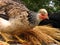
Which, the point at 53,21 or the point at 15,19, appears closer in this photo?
the point at 15,19

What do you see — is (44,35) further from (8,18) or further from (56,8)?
(56,8)

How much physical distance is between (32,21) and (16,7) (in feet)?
0.64

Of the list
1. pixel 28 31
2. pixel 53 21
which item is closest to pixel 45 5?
pixel 53 21

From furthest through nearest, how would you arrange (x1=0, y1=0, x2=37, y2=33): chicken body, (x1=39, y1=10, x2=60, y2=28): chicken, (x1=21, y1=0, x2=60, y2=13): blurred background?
(x1=21, y1=0, x2=60, y2=13): blurred background → (x1=39, y1=10, x2=60, y2=28): chicken → (x1=0, y1=0, x2=37, y2=33): chicken body

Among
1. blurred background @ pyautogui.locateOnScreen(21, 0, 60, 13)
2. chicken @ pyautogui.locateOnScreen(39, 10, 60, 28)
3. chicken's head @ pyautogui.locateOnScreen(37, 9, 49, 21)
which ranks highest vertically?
chicken's head @ pyautogui.locateOnScreen(37, 9, 49, 21)

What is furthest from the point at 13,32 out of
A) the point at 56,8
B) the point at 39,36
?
the point at 56,8

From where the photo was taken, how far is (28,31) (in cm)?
220

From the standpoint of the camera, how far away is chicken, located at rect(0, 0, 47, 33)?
2119 millimetres

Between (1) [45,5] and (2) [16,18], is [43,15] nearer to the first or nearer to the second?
(2) [16,18]

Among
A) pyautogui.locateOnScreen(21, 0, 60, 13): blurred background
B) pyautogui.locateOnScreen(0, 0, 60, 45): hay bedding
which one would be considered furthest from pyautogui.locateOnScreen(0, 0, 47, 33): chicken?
pyautogui.locateOnScreen(21, 0, 60, 13): blurred background

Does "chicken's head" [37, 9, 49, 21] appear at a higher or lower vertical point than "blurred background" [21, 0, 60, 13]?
higher

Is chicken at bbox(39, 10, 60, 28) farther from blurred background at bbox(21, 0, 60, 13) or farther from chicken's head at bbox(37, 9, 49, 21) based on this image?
blurred background at bbox(21, 0, 60, 13)

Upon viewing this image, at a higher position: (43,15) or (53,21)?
(43,15)

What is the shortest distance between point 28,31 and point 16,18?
176 millimetres
